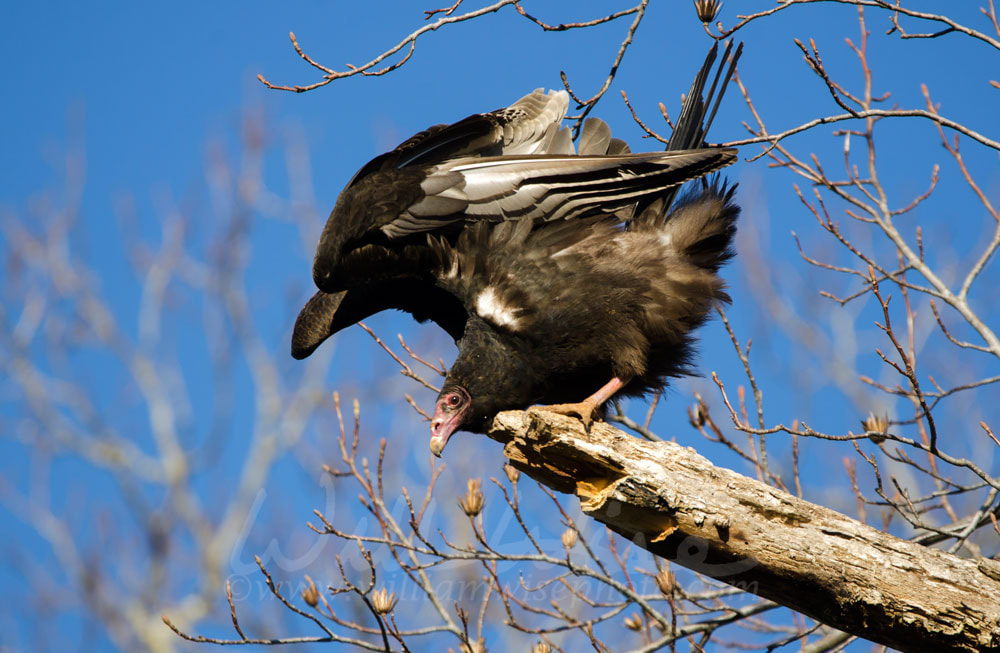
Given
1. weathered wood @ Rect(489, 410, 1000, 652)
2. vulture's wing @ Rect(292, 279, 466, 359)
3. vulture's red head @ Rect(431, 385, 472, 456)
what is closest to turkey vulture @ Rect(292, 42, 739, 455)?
vulture's red head @ Rect(431, 385, 472, 456)

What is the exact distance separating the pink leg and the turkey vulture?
13 mm

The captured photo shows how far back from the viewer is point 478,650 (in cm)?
350

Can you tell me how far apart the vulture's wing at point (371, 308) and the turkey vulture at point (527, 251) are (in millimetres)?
339

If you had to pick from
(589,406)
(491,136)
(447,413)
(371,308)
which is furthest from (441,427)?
(491,136)

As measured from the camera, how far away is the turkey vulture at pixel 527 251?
409 cm

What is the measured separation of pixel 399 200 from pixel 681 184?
1.26m

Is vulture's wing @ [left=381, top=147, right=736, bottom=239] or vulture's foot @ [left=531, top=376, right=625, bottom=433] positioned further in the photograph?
vulture's wing @ [left=381, top=147, right=736, bottom=239]

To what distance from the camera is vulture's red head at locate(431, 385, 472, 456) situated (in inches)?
162

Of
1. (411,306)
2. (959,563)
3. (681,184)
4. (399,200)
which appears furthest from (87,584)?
(959,563)

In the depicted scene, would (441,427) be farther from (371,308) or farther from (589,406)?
(371,308)

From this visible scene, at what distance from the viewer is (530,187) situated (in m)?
4.09

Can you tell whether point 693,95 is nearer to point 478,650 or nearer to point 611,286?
point 611,286

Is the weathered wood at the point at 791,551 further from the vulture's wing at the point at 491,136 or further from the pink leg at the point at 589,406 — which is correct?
the vulture's wing at the point at 491,136

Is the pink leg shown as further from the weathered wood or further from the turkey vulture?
the weathered wood
